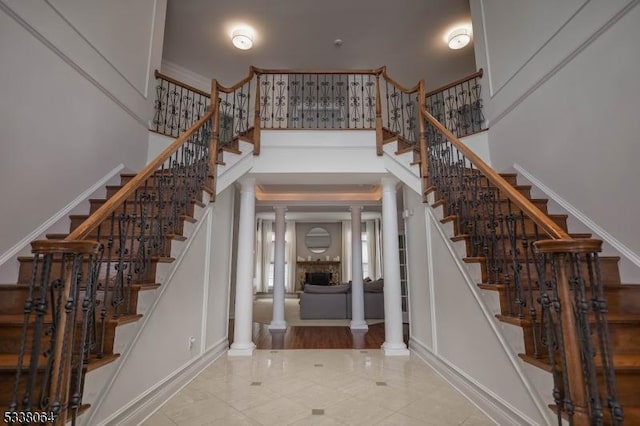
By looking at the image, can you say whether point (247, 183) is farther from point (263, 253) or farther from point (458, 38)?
point (263, 253)

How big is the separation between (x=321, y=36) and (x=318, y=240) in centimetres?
842

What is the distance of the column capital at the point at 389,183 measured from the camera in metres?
4.43

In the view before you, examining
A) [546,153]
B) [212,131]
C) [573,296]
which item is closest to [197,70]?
[212,131]

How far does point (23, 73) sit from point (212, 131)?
1.57 meters

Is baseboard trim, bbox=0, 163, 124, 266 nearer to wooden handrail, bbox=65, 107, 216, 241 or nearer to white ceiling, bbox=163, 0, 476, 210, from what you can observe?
wooden handrail, bbox=65, 107, 216, 241

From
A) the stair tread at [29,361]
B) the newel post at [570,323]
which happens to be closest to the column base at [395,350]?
the newel post at [570,323]

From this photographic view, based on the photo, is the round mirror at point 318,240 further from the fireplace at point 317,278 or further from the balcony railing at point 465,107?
the balcony railing at point 465,107

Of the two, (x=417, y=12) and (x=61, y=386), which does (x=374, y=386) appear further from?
(x=417, y=12)

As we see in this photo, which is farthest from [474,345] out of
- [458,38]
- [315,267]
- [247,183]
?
[315,267]

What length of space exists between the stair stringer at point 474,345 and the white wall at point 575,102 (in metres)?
1.11

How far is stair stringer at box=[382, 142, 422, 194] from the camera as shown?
3.67 meters

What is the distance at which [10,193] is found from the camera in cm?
228

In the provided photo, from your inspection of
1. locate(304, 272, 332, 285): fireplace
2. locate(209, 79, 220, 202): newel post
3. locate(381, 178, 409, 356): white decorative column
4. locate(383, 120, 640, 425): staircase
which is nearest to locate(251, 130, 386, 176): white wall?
locate(381, 178, 409, 356): white decorative column

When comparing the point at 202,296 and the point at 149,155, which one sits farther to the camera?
the point at 149,155
